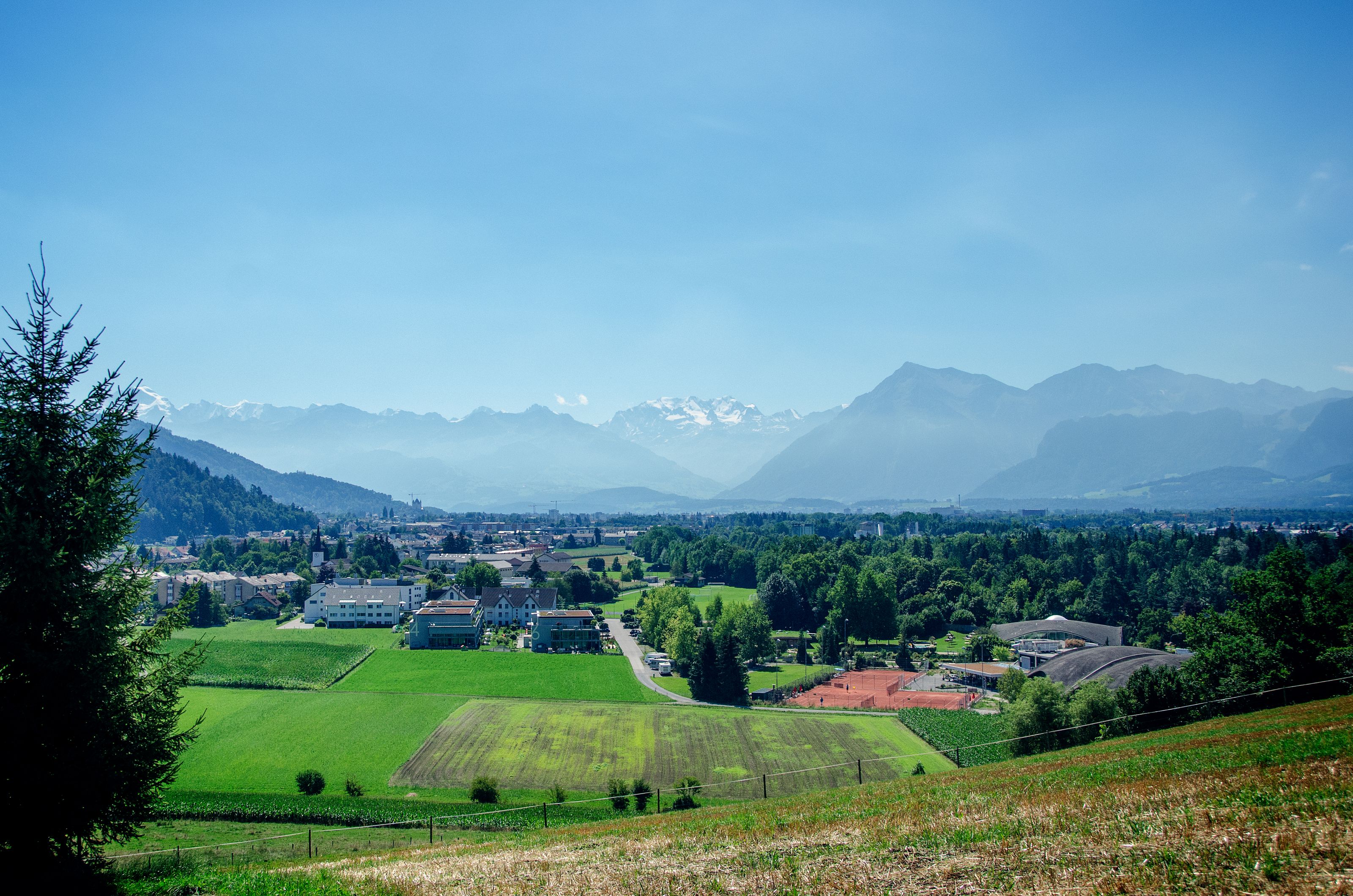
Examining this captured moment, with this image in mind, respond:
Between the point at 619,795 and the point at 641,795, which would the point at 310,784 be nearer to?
the point at 619,795

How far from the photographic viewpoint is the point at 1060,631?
5784cm

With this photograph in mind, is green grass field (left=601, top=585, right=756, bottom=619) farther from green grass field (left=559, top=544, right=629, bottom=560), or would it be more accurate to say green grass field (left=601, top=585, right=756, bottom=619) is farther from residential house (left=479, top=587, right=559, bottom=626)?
green grass field (left=559, top=544, right=629, bottom=560)

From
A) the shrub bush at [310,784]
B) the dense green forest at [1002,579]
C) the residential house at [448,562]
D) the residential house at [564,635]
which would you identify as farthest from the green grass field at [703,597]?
the shrub bush at [310,784]

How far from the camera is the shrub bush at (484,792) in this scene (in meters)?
26.7

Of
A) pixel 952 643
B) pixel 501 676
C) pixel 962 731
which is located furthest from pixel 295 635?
pixel 952 643

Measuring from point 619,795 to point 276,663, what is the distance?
37068 millimetres

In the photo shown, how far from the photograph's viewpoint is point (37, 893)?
9969 millimetres

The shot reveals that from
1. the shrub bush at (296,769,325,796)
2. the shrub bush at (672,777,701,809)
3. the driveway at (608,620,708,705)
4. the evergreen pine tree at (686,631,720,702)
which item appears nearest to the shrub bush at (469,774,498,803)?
the shrub bush at (296,769,325,796)

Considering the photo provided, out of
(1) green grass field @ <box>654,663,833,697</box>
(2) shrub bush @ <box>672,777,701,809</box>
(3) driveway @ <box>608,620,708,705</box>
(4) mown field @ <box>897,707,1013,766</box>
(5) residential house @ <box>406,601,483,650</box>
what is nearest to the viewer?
(2) shrub bush @ <box>672,777,701,809</box>

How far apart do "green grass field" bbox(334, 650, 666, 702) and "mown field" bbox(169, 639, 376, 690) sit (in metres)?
1.49

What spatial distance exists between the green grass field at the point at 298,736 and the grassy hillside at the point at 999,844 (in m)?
18.2

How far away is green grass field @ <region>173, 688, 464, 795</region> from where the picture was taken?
29844 mm

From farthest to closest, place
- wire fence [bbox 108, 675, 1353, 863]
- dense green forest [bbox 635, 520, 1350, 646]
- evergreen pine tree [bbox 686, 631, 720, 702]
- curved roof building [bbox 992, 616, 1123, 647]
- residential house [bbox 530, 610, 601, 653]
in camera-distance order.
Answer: dense green forest [bbox 635, 520, 1350, 646] → residential house [bbox 530, 610, 601, 653] → curved roof building [bbox 992, 616, 1123, 647] → evergreen pine tree [bbox 686, 631, 720, 702] → wire fence [bbox 108, 675, 1353, 863]

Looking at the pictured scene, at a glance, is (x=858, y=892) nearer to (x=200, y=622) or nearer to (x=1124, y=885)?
(x=1124, y=885)
